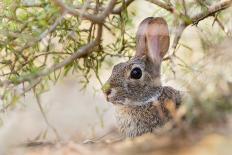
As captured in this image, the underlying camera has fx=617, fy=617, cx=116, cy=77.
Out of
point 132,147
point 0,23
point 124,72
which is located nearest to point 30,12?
point 0,23

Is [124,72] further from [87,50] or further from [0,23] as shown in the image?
[0,23]

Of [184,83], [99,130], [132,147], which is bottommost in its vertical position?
[99,130]

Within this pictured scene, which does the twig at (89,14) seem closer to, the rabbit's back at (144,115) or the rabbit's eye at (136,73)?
the rabbit's eye at (136,73)

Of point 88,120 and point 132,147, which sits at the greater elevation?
point 132,147

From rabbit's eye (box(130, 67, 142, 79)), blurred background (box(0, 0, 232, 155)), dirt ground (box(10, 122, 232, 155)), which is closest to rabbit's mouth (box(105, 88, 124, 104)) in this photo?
blurred background (box(0, 0, 232, 155))

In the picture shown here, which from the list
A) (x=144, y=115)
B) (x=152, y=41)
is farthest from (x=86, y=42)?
(x=144, y=115)

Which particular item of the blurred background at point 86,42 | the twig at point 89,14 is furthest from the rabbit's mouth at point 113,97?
the twig at point 89,14

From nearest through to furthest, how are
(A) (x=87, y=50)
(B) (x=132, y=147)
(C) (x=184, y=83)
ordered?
(B) (x=132, y=147)
(C) (x=184, y=83)
(A) (x=87, y=50)

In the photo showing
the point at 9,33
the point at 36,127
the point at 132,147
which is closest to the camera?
the point at 132,147

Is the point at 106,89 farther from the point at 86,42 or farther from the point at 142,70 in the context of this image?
the point at 86,42

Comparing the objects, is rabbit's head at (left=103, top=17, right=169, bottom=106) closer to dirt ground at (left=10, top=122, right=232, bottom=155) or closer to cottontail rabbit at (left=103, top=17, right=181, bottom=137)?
cottontail rabbit at (left=103, top=17, right=181, bottom=137)
